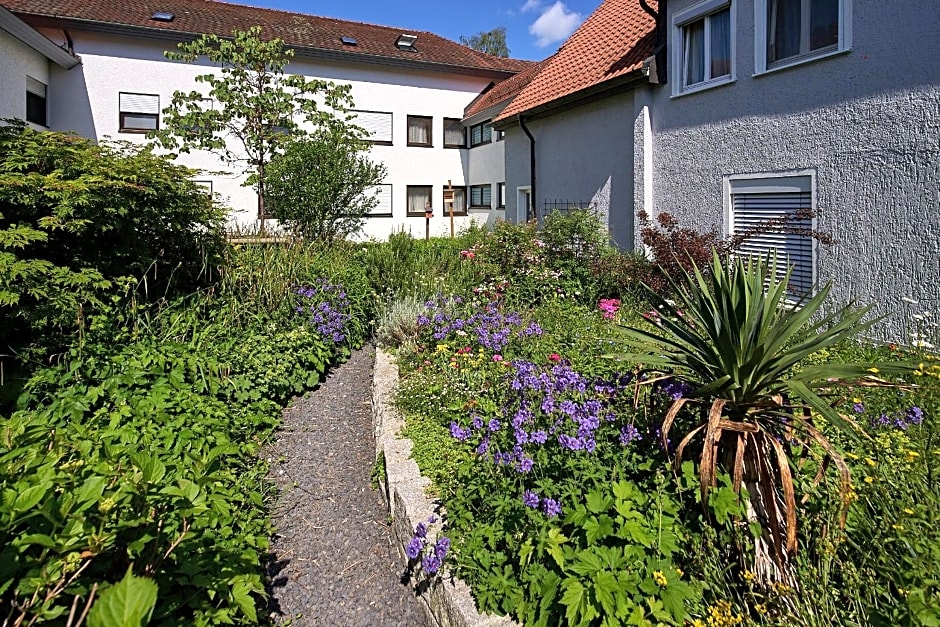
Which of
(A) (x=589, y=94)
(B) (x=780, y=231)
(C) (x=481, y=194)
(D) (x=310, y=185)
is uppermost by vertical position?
(C) (x=481, y=194)

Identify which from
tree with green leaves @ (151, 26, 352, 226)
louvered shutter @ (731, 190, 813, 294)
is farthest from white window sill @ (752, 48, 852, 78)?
tree with green leaves @ (151, 26, 352, 226)

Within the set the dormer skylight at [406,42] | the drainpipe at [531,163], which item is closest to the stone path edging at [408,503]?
the drainpipe at [531,163]

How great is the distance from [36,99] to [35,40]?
7.66ft

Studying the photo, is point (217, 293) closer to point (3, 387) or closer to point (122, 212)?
point (122, 212)

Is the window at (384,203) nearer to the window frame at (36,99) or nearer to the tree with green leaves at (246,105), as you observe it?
the tree with green leaves at (246,105)

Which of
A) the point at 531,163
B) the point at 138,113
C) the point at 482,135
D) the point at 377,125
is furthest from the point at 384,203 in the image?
the point at 531,163

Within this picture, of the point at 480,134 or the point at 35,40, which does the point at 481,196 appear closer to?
the point at 480,134

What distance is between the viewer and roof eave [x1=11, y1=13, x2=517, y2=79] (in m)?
18.8

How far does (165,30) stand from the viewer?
20078 mm

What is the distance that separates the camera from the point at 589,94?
11891mm

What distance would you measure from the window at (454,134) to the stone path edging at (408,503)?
21.2 meters

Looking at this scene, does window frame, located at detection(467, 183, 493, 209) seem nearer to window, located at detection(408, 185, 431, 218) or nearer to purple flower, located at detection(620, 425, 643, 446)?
window, located at detection(408, 185, 431, 218)

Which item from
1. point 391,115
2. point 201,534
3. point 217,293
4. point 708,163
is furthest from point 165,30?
point 201,534

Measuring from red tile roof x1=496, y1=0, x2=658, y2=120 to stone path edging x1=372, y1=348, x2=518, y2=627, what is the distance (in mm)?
8010
